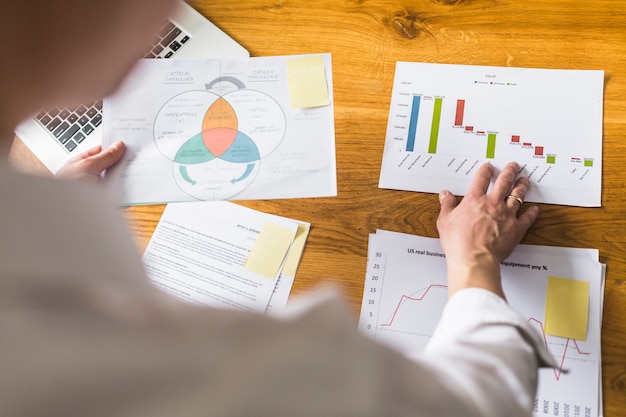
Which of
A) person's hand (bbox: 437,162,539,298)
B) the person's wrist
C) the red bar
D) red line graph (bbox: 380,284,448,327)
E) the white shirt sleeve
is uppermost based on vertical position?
the red bar

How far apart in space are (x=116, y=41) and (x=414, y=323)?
61 cm

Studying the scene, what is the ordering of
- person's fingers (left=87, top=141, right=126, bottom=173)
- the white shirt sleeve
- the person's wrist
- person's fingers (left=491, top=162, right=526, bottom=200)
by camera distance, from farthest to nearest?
1. person's fingers (left=87, top=141, right=126, bottom=173)
2. person's fingers (left=491, top=162, right=526, bottom=200)
3. the person's wrist
4. the white shirt sleeve

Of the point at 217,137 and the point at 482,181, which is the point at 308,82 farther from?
the point at 482,181

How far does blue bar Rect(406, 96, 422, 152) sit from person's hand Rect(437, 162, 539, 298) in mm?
97

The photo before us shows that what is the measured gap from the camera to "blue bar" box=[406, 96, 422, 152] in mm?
997

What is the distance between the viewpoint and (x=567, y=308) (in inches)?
34.1

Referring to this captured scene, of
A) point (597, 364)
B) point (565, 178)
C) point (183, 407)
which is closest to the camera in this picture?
point (183, 407)

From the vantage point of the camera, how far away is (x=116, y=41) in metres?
0.43

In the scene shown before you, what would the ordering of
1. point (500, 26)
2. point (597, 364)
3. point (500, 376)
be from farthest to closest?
point (500, 26) < point (597, 364) < point (500, 376)

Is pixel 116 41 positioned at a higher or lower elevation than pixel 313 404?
higher

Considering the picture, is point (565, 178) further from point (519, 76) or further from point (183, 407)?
point (183, 407)

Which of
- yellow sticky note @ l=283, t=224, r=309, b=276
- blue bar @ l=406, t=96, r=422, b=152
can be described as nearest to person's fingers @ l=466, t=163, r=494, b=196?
blue bar @ l=406, t=96, r=422, b=152

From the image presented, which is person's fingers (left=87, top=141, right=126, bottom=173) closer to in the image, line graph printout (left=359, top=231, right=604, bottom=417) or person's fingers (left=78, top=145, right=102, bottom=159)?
person's fingers (left=78, top=145, right=102, bottom=159)

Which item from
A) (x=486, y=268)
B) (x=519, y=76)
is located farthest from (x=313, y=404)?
(x=519, y=76)
